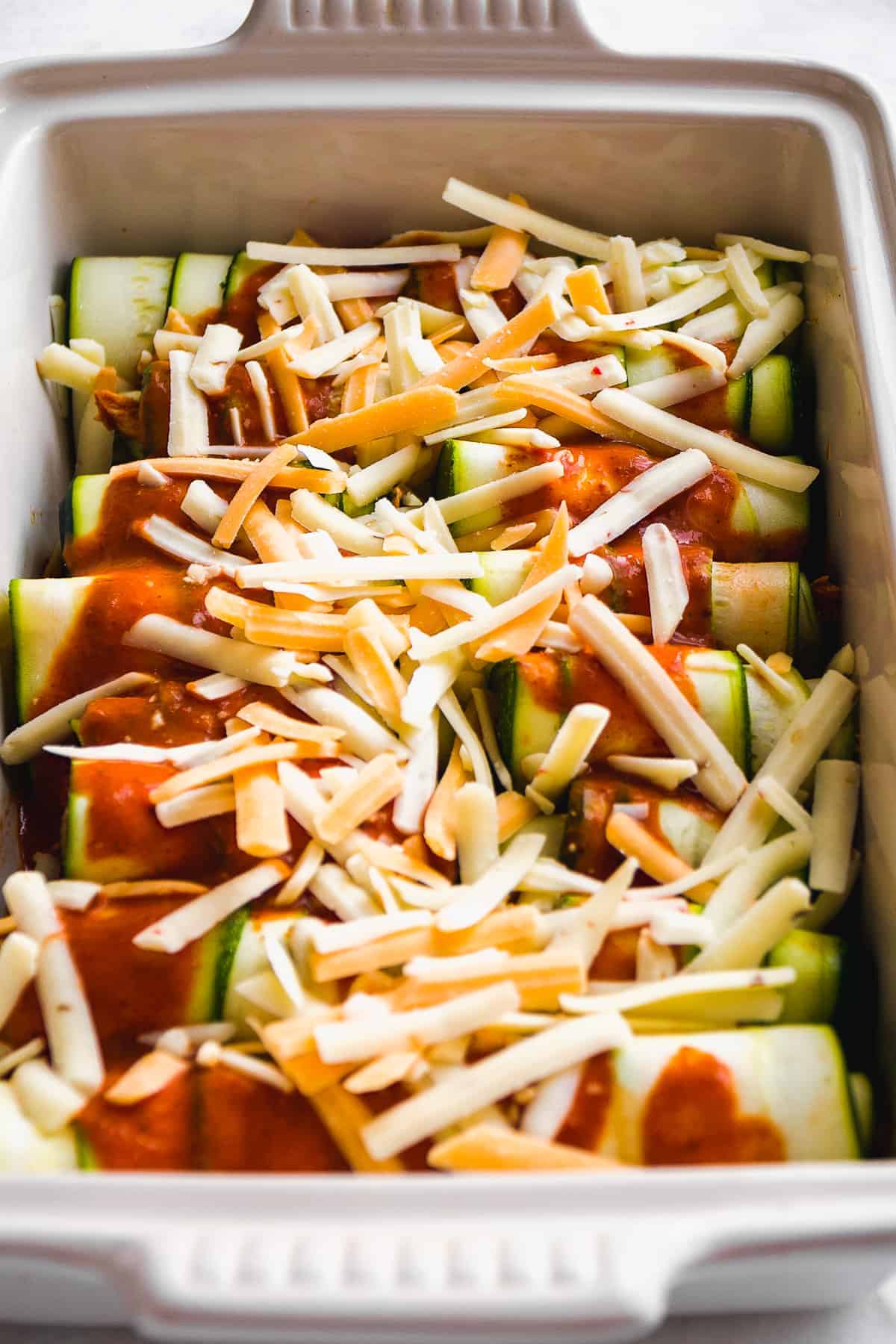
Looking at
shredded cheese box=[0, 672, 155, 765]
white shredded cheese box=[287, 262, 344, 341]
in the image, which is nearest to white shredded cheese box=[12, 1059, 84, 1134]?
shredded cheese box=[0, 672, 155, 765]

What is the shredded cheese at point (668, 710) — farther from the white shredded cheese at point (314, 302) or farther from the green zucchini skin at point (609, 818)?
the white shredded cheese at point (314, 302)

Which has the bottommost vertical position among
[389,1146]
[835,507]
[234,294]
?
[389,1146]

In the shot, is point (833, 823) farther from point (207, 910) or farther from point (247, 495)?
point (247, 495)

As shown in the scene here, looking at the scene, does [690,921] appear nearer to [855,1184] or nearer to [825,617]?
[855,1184]

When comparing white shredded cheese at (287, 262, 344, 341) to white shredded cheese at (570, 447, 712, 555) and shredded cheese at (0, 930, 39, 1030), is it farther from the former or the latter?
shredded cheese at (0, 930, 39, 1030)

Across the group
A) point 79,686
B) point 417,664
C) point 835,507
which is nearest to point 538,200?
point 835,507

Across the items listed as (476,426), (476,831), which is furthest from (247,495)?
(476,831)
